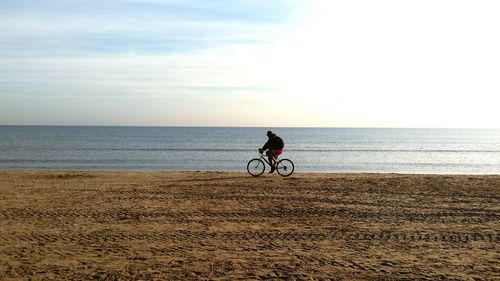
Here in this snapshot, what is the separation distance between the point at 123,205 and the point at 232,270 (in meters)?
6.24

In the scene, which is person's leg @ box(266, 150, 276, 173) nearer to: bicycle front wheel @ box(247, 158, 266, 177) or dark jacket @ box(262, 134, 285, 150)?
dark jacket @ box(262, 134, 285, 150)

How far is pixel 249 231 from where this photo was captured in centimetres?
946

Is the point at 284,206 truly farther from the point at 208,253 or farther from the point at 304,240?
the point at 208,253

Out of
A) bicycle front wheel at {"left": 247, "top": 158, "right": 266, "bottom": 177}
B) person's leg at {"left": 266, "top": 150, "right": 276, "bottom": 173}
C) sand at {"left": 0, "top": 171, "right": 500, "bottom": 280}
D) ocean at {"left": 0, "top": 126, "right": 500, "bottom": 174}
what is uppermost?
person's leg at {"left": 266, "top": 150, "right": 276, "bottom": 173}

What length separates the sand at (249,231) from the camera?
702 centimetres

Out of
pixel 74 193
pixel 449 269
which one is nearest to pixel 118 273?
pixel 449 269

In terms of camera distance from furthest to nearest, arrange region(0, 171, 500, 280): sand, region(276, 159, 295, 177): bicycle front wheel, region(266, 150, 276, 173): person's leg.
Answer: region(276, 159, 295, 177): bicycle front wheel → region(266, 150, 276, 173): person's leg → region(0, 171, 500, 280): sand

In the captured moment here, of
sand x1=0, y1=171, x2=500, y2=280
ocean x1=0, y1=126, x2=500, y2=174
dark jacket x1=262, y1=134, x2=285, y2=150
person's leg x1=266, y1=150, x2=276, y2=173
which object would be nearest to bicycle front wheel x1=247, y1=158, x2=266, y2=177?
person's leg x1=266, y1=150, x2=276, y2=173

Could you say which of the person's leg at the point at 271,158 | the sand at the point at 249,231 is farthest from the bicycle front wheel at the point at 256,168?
the sand at the point at 249,231

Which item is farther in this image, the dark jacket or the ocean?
the ocean

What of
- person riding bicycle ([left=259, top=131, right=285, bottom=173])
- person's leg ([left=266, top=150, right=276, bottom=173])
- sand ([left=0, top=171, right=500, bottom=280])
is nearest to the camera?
sand ([left=0, top=171, right=500, bottom=280])

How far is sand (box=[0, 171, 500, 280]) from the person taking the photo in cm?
702

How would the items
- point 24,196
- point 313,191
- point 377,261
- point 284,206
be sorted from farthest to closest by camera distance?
point 313,191
point 24,196
point 284,206
point 377,261

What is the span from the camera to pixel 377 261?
24.4 feet
